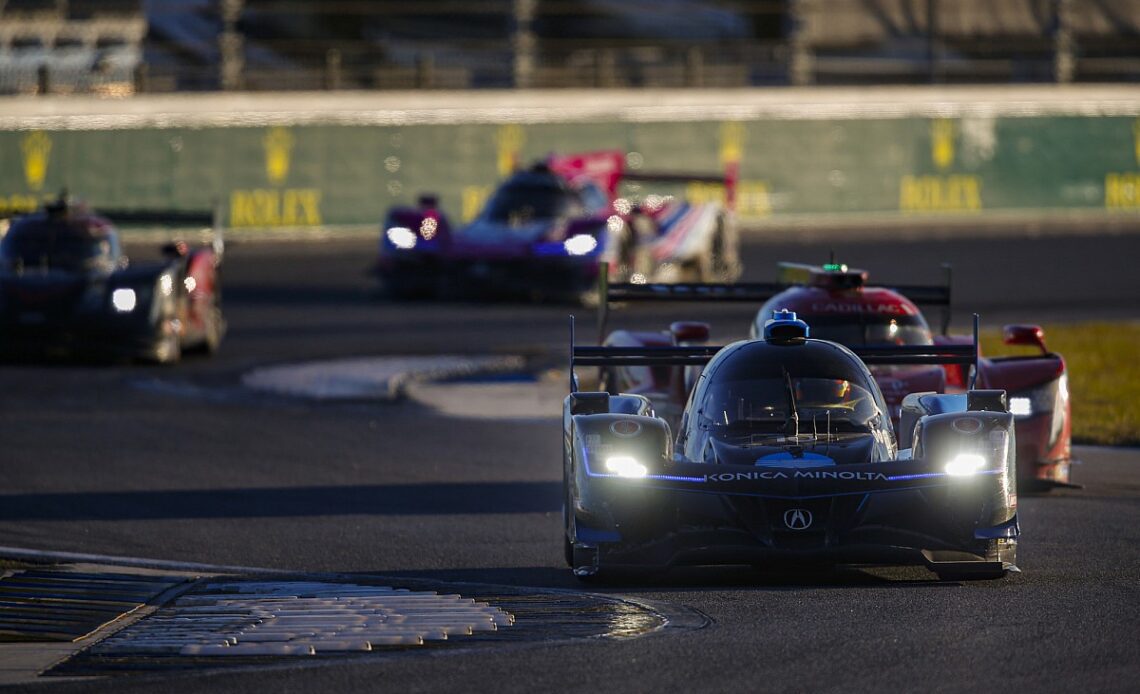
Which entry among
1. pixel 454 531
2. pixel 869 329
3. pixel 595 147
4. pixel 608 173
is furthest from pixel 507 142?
pixel 454 531

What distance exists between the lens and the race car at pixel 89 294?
1878 centimetres

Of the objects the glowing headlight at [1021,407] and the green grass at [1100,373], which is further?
the green grass at [1100,373]

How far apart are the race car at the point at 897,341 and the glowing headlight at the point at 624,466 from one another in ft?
9.04

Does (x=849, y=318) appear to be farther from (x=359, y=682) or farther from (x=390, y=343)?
(x=390, y=343)

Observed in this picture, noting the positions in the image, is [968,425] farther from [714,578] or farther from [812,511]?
[714,578]

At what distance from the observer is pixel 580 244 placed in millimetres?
23781

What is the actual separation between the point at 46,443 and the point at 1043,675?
903cm

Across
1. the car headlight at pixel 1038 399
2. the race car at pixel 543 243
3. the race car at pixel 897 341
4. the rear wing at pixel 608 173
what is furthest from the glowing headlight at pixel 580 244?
the car headlight at pixel 1038 399

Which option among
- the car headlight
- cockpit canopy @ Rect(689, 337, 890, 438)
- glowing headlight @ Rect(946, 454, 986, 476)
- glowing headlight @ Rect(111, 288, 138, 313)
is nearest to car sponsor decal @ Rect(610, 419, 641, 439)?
cockpit canopy @ Rect(689, 337, 890, 438)

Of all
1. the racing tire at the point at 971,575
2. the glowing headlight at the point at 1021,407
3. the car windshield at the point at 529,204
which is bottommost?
the racing tire at the point at 971,575

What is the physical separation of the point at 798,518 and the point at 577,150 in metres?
26.5

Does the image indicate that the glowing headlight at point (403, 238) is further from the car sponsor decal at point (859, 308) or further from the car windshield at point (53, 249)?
the car sponsor decal at point (859, 308)

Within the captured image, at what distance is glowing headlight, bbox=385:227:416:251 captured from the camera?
2472 centimetres

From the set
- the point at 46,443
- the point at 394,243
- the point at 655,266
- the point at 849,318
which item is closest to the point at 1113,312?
the point at 655,266
